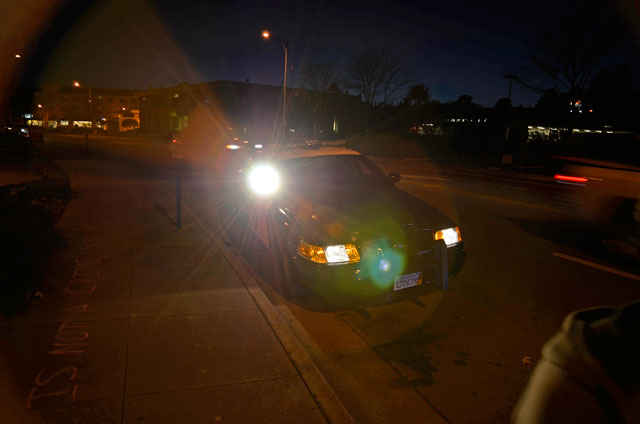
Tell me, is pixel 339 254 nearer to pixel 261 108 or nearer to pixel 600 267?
pixel 600 267

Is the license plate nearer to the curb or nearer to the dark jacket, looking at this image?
the curb

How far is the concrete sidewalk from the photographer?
9.41 ft

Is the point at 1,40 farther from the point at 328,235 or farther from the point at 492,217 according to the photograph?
the point at 492,217

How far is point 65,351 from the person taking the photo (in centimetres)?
351

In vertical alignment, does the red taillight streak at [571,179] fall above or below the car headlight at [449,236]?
above

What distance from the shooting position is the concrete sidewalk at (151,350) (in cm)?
287

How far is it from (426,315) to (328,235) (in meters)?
1.50

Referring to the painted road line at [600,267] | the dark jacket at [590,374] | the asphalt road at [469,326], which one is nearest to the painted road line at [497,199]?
the asphalt road at [469,326]

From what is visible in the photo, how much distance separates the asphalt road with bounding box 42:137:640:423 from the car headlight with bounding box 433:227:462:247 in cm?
79

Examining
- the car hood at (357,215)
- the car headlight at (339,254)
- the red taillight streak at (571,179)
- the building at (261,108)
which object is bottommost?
the car headlight at (339,254)

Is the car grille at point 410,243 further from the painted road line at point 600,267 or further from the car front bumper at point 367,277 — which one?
the painted road line at point 600,267

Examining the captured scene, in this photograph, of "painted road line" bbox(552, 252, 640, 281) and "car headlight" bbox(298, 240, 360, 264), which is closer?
"car headlight" bbox(298, 240, 360, 264)

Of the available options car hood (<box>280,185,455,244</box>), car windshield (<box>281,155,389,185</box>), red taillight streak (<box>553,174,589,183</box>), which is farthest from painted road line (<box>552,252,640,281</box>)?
car windshield (<box>281,155,389,185</box>)

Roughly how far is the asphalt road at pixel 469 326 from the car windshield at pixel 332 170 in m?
1.46
